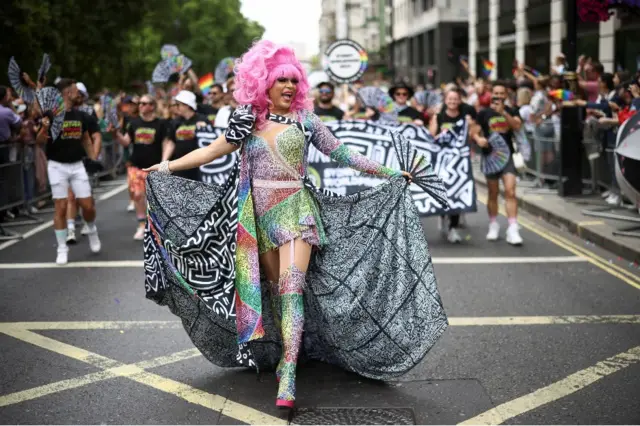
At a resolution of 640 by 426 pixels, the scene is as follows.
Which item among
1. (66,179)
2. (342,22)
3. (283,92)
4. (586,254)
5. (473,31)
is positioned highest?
(342,22)

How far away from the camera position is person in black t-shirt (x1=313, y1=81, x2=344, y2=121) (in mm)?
12578

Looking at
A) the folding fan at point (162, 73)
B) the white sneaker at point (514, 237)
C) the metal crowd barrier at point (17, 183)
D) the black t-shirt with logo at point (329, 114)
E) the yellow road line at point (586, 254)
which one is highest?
the folding fan at point (162, 73)

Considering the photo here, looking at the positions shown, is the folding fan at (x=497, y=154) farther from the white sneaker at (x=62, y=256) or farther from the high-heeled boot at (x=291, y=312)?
the high-heeled boot at (x=291, y=312)

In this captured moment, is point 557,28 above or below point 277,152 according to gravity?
above

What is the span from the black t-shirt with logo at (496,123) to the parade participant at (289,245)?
559cm

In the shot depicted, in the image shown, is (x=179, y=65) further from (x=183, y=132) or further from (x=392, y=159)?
(x=392, y=159)

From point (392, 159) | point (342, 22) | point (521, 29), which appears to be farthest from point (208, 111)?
point (342, 22)

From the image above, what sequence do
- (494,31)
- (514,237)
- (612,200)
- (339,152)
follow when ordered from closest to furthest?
(339,152) → (514,237) → (612,200) → (494,31)

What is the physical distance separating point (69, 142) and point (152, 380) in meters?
5.11

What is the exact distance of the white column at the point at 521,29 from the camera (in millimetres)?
31812

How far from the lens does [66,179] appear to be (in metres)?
10.4

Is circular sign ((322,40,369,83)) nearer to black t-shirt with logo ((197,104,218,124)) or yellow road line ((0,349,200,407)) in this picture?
black t-shirt with logo ((197,104,218,124))

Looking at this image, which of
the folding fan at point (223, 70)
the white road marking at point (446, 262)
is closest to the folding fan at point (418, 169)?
the white road marking at point (446, 262)

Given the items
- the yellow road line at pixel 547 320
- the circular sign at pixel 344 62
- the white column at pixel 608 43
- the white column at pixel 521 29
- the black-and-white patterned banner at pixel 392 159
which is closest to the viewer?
the yellow road line at pixel 547 320
